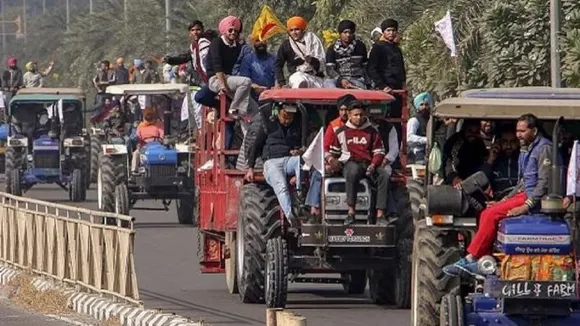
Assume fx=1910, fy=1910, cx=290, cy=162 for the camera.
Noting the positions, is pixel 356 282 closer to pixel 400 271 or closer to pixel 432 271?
pixel 400 271

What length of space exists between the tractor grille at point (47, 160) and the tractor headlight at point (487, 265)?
25624 millimetres

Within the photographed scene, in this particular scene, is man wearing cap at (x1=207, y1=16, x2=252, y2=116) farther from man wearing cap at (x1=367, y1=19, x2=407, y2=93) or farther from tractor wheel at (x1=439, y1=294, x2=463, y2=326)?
tractor wheel at (x1=439, y1=294, x2=463, y2=326)

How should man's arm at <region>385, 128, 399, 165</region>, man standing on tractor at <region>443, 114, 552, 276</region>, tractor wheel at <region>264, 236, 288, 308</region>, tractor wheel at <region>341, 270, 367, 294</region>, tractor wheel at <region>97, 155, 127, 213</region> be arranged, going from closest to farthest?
man standing on tractor at <region>443, 114, 552, 276</region> < tractor wheel at <region>264, 236, 288, 308</region> < man's arm at <region>385, 128, 399, 165</region> < tractor wheel at <region>341, 270, 367, 294</region> < tractor wheel at <region>97, 155, 127, 213</region>

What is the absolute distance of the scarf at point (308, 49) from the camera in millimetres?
20266

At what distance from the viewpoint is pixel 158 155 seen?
30453 millimetres

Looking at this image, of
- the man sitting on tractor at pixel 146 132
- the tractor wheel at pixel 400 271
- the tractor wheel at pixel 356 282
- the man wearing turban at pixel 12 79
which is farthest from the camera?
the man wearing turban at pixel 12 79

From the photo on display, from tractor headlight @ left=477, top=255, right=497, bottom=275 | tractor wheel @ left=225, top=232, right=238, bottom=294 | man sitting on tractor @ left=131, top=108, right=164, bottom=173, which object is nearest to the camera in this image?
tractor headlight @ left=477, top=255, right=497, bottom=275

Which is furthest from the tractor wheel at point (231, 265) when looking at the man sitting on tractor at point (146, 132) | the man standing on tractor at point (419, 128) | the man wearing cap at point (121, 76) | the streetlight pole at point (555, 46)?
the man wearing cap at point (121, 76)

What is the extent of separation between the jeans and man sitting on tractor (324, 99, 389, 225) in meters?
0.48

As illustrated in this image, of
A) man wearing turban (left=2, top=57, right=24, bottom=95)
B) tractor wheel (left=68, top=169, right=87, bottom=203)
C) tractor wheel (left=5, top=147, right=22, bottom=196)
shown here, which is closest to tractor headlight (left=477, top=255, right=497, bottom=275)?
tractor wheel (left=5, top=147, right=22, bottom=196)

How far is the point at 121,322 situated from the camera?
1683 centimetres

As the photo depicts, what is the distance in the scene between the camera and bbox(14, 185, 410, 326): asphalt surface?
17422 millimetres

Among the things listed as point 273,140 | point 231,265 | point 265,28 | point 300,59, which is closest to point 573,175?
point 273,140

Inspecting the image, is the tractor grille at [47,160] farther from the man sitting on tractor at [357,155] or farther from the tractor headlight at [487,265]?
the tractor headlight at [487,265]
